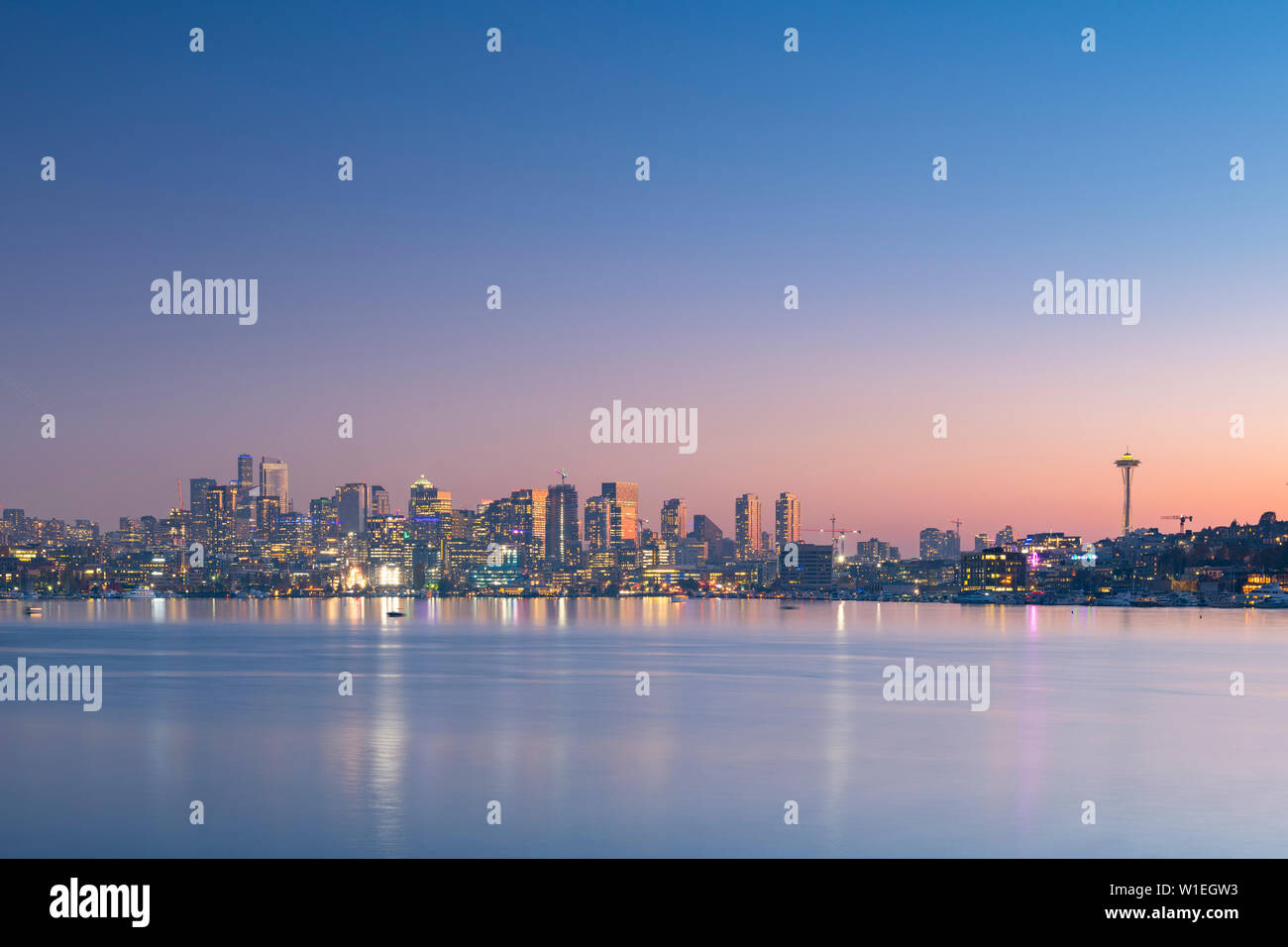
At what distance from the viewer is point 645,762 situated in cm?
3700

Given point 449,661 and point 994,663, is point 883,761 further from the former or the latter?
point 449,661

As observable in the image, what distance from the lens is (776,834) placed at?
26.7 metres

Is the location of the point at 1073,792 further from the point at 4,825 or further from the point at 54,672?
the point at 54,672

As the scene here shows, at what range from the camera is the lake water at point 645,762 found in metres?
26.5

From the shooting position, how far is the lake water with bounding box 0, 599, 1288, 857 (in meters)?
26.5

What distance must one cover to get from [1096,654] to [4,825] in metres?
78.2

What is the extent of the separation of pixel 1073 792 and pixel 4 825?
2669cm
